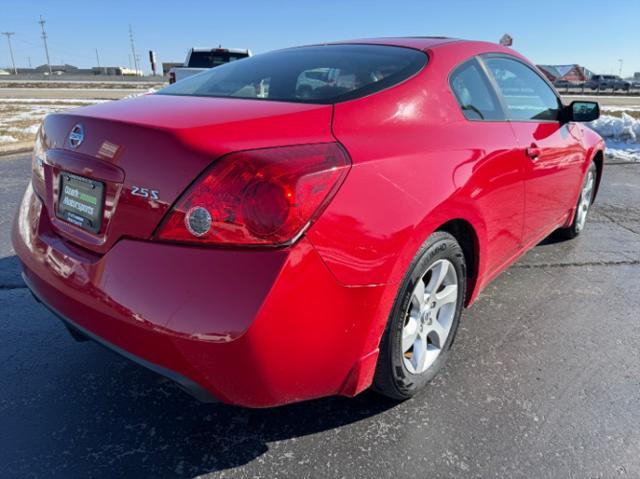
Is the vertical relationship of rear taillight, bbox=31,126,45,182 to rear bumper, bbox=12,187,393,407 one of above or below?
above

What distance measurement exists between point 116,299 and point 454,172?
4.57 feet

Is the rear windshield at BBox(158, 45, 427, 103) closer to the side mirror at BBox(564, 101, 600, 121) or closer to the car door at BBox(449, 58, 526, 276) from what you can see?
the car door at BBox(449, 58, 526, 276)

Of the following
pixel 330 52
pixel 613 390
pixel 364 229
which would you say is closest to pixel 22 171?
pixel 330 52

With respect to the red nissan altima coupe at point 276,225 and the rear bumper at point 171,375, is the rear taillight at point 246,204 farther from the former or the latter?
the rear bumper at point 171,375

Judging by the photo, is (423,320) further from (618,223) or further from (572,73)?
(572,73)

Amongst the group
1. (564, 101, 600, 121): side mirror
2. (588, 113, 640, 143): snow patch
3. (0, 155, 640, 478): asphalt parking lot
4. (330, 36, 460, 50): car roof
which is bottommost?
(588, 113, 640, 143): snow patch

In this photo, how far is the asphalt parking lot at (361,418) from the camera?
187 centimetres

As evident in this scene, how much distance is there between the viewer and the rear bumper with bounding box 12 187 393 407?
1.47 m

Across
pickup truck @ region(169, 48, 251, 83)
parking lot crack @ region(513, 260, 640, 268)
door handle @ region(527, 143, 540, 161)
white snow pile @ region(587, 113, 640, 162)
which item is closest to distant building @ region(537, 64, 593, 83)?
white snow pile @ region(587, 113, 640, 162)

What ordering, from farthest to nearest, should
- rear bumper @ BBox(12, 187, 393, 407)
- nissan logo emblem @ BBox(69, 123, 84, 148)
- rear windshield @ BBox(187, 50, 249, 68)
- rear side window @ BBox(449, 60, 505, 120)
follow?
1. rear windshield @ BBox(187, 50, 249, 68)
2. rear side window @ BBox(449, 60, 505, 120)
3. nissan logo emblem @ BBox(69, 123, 84, 148)
4. rear bumper @ BBox(12, 187, 393, 407)

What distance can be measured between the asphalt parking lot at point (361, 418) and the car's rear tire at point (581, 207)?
5.21ft

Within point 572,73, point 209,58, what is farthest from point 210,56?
point 572,73

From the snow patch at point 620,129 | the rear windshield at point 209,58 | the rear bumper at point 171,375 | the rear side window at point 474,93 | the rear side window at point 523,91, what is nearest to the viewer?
the rear bumper at point 171,375

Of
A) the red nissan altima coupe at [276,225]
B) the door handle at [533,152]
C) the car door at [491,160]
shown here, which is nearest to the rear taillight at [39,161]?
the red nissan altima coupe at [276,225]
